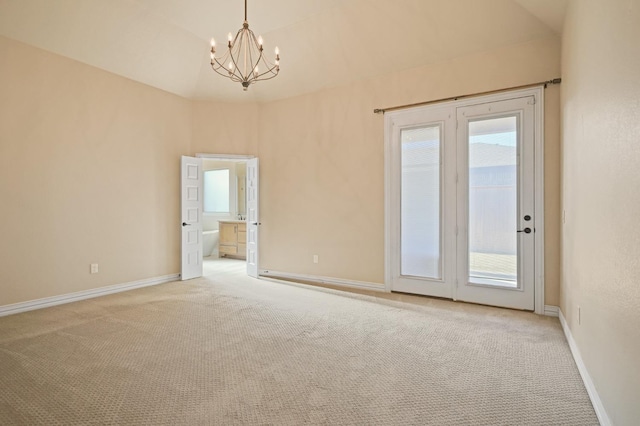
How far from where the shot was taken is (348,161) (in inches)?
207

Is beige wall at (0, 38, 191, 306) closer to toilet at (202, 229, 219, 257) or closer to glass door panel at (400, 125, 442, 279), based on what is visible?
toilet at (202, 229, 219, 257)

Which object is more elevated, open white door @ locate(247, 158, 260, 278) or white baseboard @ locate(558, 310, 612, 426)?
open white door @ locate(247, 158, 260, 278)

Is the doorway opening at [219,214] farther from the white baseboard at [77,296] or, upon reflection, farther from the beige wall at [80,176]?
the white baseboard at [77,296]

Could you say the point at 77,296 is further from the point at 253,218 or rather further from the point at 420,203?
the point at 420,203

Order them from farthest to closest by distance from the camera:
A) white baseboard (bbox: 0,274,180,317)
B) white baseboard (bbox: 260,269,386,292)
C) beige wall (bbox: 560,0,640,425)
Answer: white baseboard (bbox: 260,269,386,292)
white baseboard (bbox: 0,274,180,317)
beige wall (bbox: 560,0,640,425)

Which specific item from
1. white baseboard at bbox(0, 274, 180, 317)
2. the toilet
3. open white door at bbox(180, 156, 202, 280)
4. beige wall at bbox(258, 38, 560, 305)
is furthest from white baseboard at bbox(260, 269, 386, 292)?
the toilet

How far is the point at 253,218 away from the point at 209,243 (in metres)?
3.64

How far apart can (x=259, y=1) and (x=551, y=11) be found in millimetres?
3289

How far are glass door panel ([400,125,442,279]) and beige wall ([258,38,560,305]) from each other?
13.8 inches

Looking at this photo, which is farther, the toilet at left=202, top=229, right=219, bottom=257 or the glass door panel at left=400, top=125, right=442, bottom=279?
the toilet at left=202, top=229, right=219, bottom=257

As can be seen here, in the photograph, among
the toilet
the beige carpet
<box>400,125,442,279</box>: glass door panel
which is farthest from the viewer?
the toilet

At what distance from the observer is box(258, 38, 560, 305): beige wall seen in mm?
3889

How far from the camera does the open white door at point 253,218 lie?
6.04 metres

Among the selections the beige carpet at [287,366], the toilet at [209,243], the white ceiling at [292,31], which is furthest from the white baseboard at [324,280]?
the toilet at [209,243]
